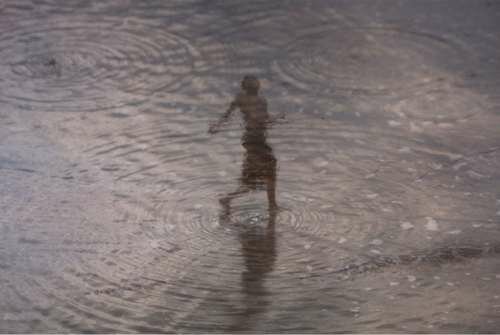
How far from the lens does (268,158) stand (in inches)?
240

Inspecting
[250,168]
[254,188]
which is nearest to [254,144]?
[250,168]

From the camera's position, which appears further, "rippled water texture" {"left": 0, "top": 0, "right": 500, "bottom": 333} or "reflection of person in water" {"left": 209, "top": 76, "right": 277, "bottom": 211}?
"reflection of person in water" {"left": 209, "top": 76, "right": 277, "bottom": 211}

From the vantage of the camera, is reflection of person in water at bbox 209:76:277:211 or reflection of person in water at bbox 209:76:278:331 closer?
reflection of person in water at bbox 209:76:278:331

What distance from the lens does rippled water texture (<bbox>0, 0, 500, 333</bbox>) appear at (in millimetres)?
4859

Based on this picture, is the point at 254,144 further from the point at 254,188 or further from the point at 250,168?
the point at 254,188

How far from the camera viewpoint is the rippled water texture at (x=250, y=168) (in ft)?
15.9

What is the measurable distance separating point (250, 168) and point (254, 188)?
22cm

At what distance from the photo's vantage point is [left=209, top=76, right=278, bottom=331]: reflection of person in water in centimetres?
490

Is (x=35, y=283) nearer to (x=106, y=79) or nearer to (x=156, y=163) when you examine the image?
(x=156, y=163)

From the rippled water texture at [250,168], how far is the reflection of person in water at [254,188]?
1cm

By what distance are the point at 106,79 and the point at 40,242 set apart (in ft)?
6.81

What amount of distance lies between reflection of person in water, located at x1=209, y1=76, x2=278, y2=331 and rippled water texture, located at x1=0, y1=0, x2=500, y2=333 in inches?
0.5

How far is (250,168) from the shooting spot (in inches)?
237

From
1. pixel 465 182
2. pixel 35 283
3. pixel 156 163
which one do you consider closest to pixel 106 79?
pixel 156 163
